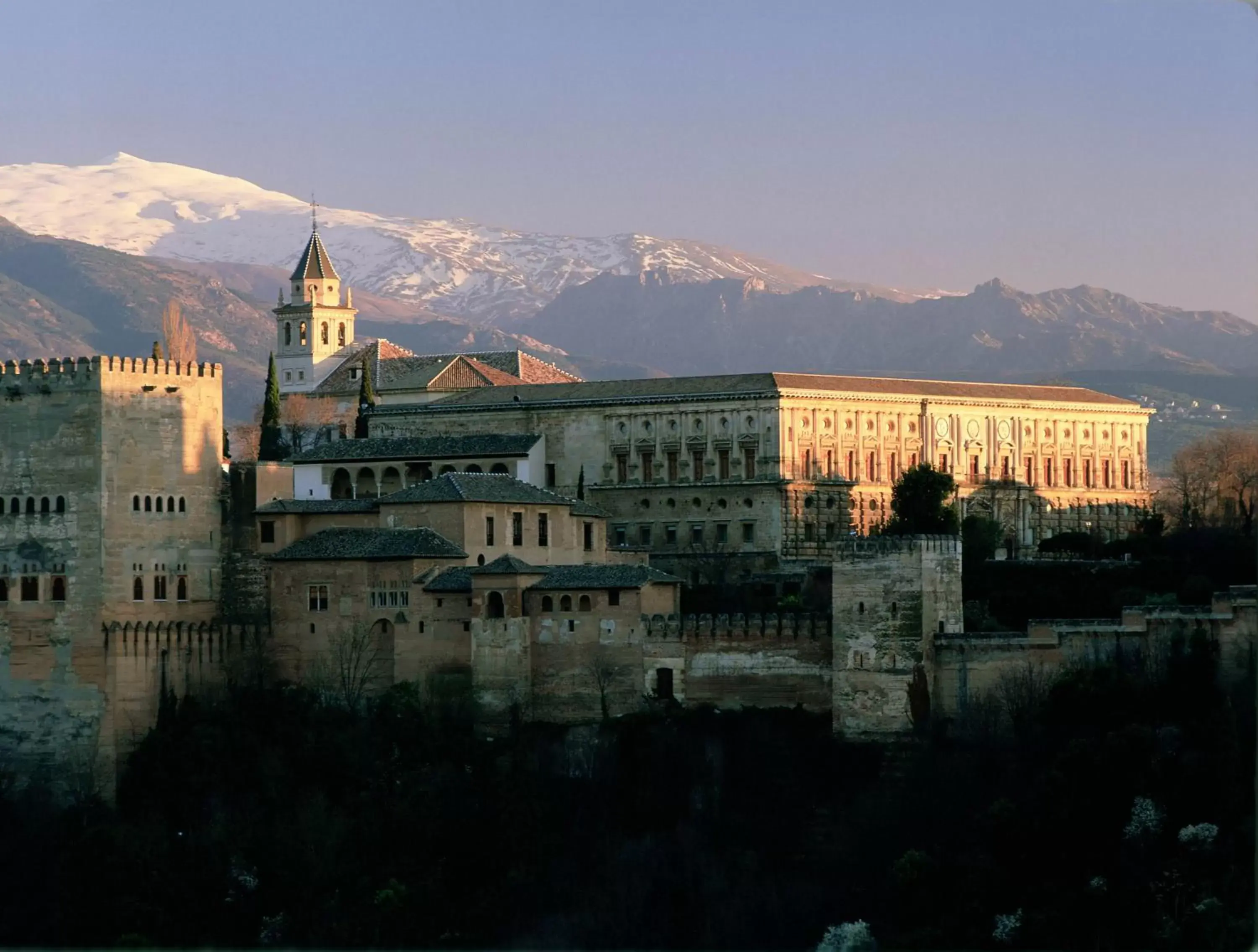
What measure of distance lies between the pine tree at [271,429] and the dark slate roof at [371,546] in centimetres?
1740

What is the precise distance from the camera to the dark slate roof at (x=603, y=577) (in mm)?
57531

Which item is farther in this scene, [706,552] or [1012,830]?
[706,552]

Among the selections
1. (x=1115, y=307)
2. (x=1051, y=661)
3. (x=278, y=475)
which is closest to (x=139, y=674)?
(x=278, y=475)

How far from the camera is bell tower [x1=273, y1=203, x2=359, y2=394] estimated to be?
9875 centimetres

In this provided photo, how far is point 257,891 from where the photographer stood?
5509 centimetres

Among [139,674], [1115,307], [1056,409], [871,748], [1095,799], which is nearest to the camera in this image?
[1095,799]

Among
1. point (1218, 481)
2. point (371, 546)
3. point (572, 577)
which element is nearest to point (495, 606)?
point (572, 577)

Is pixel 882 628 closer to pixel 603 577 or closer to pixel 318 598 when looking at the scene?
pixel 603 577

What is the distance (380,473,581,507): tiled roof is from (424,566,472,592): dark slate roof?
A: 7.89 ft

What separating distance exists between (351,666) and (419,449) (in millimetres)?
15175

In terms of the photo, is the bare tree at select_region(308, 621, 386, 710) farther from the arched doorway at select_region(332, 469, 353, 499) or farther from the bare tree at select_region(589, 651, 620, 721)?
the arched doorway at select_region(332, 469, 353, 499)

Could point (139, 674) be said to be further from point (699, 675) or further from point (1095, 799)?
point (1095, 799)

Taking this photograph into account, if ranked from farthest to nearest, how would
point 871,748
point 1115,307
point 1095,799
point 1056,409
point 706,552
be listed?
1. point 1115,307
2. point 1056,409
3. point 706,552
4. point 871,748
5. point 1095,799

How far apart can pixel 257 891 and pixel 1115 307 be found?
5060 inches
